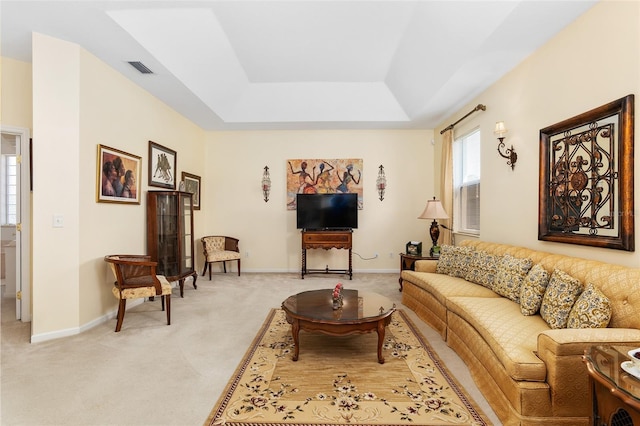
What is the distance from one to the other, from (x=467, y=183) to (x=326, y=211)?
8.34ft

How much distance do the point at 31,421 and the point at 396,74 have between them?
17.7ft

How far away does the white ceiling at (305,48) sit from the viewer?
9.27 ft

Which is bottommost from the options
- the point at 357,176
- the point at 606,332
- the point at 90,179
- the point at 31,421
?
the point at 31,421

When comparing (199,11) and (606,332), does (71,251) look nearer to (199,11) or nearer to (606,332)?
(199,11)

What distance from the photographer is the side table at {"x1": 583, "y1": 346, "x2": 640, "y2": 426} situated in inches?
46.7

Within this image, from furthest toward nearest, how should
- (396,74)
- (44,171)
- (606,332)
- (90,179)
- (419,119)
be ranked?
1. (419,119)
2. (396,74)
3. (90,179)
4. (44,171)
5. (606,332)

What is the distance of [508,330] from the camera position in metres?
2.19

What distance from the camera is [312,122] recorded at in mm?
5758

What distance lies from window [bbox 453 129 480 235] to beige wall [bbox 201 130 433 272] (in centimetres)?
108

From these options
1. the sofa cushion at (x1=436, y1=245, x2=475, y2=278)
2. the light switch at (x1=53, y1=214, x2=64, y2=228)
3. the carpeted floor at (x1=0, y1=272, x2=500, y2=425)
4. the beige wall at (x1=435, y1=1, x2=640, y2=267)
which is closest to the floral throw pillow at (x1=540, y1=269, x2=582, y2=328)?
the beige wall at (x1=435, y1=1, x2=640, y2=267)

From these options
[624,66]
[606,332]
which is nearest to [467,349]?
[606,332]

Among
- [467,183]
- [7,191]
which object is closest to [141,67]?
[7,191]

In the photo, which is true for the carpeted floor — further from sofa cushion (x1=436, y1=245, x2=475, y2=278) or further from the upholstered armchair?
the upholstered armchair

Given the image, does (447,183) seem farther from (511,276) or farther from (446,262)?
(511,276)
